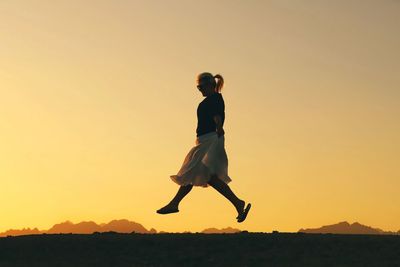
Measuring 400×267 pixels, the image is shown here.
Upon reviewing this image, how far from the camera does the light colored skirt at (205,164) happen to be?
19844 millimetres

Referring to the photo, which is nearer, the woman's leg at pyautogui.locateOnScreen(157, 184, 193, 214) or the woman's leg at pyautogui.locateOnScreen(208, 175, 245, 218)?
the woman's leg at pyautogui.locateOnScreen(208, 175, 245, 218)

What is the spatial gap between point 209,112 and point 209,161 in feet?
3.60

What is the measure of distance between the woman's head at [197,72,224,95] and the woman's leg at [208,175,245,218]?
1995mm

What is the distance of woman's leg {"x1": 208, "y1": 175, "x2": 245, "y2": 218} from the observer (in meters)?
19.7
